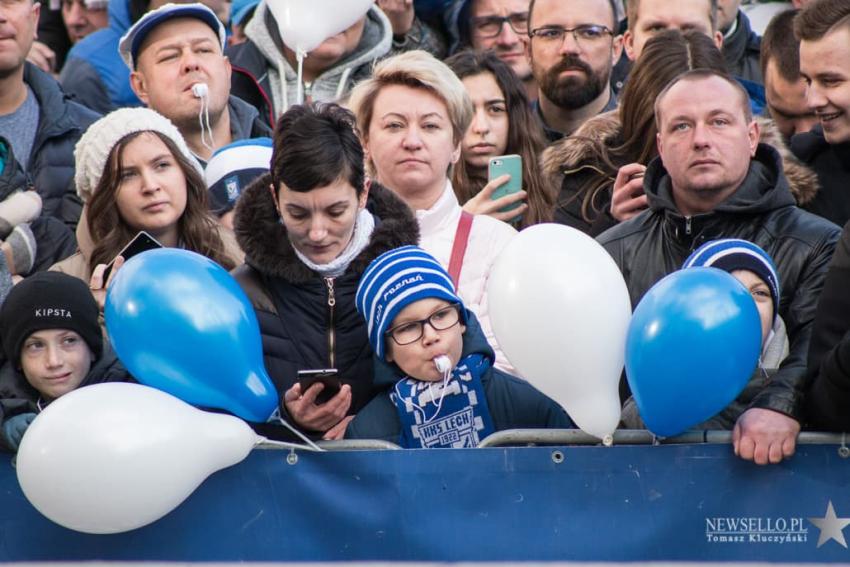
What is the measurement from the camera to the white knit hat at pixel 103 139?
582 centimetres

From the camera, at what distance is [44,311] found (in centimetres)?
496

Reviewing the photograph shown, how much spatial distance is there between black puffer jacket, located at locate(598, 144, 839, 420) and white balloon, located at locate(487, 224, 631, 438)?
0.55 metres

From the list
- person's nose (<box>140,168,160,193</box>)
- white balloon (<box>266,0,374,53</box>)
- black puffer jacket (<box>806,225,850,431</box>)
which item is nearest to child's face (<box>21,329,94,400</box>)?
person's nose (<box>140,168,160,193</box>)

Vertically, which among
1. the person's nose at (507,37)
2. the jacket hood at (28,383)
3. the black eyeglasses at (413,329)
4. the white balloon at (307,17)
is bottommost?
the jacket hood at (28,383)

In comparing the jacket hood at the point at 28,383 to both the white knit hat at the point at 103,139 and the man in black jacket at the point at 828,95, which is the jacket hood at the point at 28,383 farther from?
the man in black jacket at the point at 828,95

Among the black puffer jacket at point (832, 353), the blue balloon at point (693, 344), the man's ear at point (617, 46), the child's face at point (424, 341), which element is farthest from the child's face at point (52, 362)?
the man's ear at point (617, 46)

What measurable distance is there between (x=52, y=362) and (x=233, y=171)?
1.51 m

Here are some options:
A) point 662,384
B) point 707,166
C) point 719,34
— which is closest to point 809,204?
point 707,166

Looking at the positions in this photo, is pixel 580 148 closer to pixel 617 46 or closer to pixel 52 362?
pixel 617 46

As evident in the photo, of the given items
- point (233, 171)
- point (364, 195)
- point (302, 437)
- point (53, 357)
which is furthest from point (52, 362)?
point (233, 171)

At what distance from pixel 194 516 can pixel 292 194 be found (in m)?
1.13

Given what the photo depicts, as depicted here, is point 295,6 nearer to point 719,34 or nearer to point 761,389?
point 719,34

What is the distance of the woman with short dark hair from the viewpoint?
4891mm

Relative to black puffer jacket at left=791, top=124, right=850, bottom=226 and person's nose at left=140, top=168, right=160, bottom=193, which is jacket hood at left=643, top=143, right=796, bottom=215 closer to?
black puffer jacket at left=791, top=124, right=850, bottom=226
